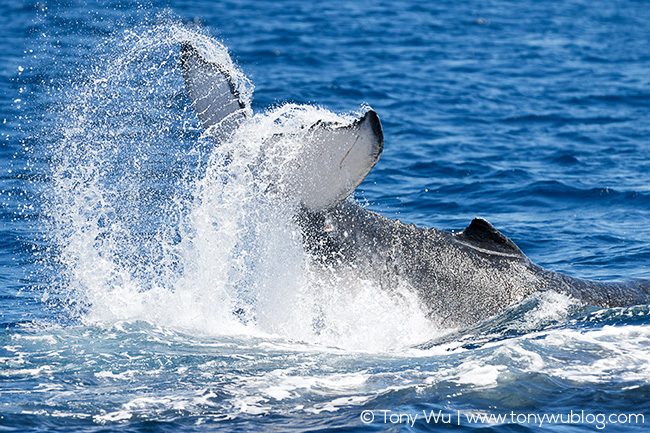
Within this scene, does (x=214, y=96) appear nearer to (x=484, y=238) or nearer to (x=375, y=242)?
(x=375, y=242)

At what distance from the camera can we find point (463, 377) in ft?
27.3

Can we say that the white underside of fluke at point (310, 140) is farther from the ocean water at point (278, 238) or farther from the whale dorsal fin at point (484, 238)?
the whale dorsal fin at point (484, 238)

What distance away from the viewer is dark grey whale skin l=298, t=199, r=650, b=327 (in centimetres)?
912

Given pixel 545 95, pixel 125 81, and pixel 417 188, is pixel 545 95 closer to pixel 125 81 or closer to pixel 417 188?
pixel 417 188

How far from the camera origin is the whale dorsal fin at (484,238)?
987 cm

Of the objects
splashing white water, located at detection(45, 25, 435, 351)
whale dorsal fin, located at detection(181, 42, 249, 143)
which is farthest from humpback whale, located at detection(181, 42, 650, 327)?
splashing white water, located at detection(45, 25, 435, 351)

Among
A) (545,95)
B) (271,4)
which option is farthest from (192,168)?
(271,4)

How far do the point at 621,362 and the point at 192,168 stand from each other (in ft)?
30.6

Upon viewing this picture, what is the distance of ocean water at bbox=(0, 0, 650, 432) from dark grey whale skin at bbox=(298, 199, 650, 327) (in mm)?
180

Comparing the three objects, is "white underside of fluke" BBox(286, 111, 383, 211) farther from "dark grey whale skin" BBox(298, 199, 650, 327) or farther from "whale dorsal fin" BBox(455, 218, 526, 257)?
"whale dorsal fin" BBox(455, 218, 526, 257)

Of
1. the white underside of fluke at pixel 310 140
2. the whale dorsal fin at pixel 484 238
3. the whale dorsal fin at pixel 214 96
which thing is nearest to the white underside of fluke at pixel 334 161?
the white underside of fluke at pixel 310 140

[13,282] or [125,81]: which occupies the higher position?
[125,81]

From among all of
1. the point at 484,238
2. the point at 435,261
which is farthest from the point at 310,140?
the point at 484,238

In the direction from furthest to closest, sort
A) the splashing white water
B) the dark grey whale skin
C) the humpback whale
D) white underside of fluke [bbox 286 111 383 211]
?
the dark grey whale skin, the splashing white water, the humpback whale, white underside of fluke [bbox 286 111 383 211]
